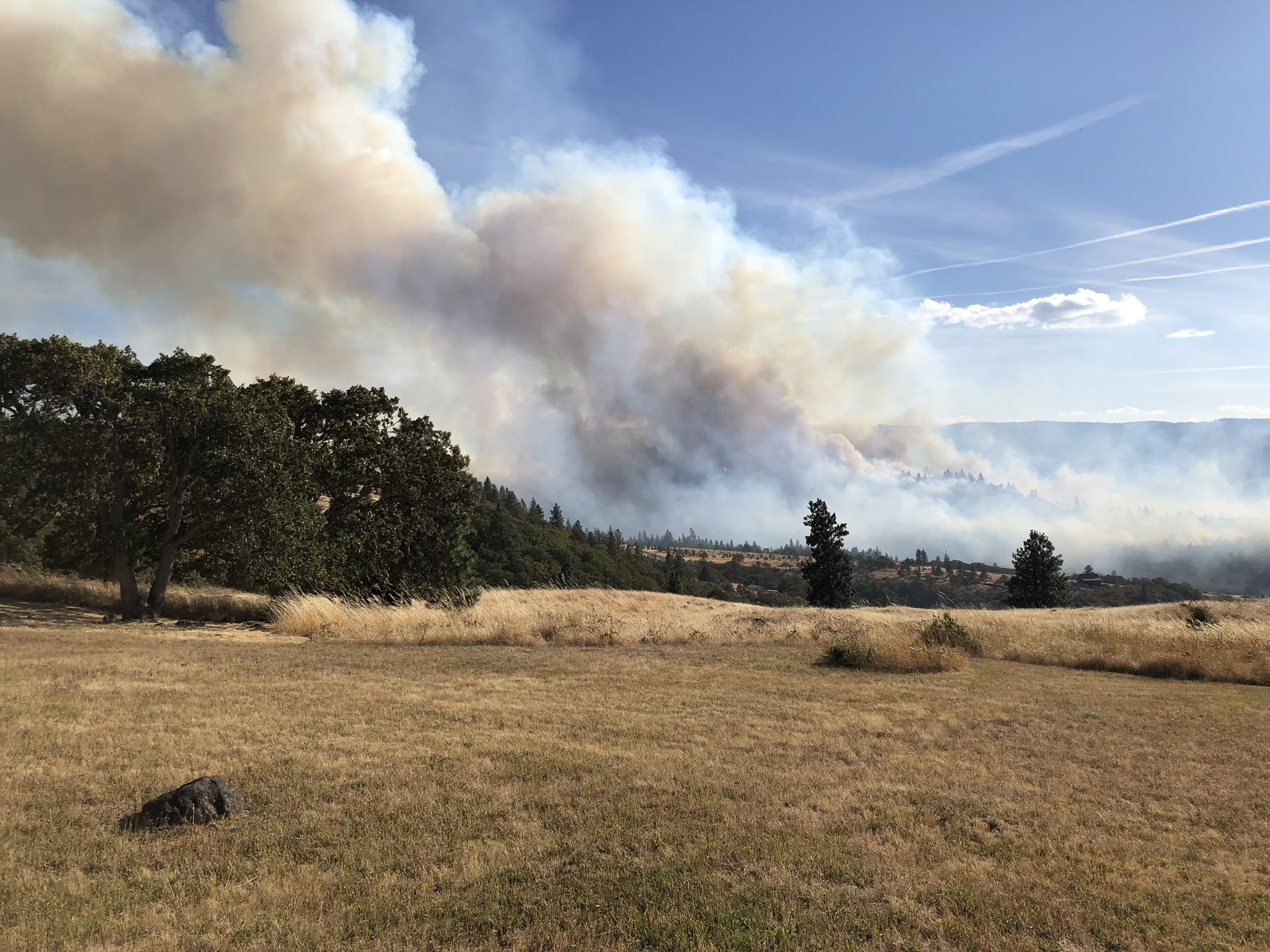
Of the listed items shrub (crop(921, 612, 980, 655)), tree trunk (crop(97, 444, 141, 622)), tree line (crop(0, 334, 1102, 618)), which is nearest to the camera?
shrub (crop(921, 612, 980, 655))

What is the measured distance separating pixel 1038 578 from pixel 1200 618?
55399 mm

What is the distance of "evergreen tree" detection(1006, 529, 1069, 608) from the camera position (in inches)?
2869

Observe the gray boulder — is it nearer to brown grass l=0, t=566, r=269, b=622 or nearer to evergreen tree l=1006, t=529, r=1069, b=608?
brown grass l=0, t=566, r=269, b=622

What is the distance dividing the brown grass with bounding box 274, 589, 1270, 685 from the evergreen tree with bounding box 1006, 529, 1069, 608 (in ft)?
181

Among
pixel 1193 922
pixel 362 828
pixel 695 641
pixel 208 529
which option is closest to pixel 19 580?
pixel 208 529

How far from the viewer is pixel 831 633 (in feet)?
75.4

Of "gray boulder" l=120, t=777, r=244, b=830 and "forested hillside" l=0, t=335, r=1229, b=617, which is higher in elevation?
"forested hillside" l=0, t=335, r=1229, b=617

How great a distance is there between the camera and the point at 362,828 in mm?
5762

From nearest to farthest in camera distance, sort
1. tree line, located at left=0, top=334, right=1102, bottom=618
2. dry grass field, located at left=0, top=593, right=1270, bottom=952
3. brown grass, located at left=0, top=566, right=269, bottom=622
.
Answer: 1. dry grass field, located at left=0, top=593, right=1270, bottom=952
2. tree line, located at left=0, top=334, right=1102, bottom=618
3. brown grass, located at left=0, top=566, right=269, bottom=622

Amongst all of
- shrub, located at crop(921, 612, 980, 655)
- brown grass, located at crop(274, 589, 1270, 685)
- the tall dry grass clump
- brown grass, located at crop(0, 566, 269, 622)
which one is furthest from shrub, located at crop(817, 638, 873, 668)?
brown grass, located at crop(0, 566, 269, 622)

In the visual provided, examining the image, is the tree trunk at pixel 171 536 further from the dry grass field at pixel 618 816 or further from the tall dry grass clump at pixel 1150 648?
the tall dry grass clump at pixel 1150 648

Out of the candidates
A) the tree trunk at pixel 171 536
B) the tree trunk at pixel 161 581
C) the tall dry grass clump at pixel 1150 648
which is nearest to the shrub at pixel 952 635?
the tall dry grass clump at pixel 1150 648

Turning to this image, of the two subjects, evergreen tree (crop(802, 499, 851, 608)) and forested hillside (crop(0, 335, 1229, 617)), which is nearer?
forested hillside (crop(0, 335, 1229, 617))

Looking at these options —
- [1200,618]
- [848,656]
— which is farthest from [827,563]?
[848,656]
